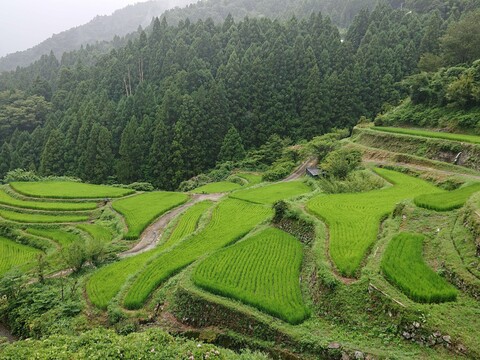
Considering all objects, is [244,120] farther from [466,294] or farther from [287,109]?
[466,294]

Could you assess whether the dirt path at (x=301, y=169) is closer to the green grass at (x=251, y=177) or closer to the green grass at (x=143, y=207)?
the green grass at (x=251, y=177)

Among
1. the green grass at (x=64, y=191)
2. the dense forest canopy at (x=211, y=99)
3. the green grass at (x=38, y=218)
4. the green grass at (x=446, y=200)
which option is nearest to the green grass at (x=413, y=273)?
the green grass at (x=446, y=200)

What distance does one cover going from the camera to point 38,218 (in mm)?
29812

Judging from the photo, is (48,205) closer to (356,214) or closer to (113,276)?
(113,276)

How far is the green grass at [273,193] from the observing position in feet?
95.1

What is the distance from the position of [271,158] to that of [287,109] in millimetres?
13049

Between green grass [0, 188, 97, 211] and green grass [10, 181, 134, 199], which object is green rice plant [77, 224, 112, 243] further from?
green grass [10, 181, 134, 199]

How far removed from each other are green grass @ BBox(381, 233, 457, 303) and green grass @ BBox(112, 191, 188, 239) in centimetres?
1716

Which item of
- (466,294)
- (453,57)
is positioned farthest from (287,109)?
(466,294)

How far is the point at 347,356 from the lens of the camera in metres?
9.73

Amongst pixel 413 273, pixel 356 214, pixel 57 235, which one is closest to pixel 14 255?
pixel 57 235

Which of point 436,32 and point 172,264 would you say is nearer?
point 172,264

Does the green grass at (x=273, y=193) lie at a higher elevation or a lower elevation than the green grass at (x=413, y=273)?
lower

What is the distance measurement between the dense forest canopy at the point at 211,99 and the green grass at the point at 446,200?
120 feet
